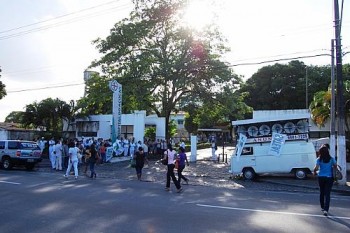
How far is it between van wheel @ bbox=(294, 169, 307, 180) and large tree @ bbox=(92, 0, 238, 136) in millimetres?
17392

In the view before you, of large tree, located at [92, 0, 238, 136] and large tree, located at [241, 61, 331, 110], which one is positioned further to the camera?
large tree, located at [241, 61, 331, 110]

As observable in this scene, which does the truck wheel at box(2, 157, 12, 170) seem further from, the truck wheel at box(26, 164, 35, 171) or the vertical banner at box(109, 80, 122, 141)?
the vertical banner at box(109, 80, 122, 141)

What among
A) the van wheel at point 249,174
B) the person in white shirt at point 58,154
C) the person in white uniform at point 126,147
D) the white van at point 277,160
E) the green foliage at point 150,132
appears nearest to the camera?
the white van at point 277,160

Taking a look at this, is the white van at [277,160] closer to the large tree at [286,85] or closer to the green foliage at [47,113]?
the green foliage at [47,113]

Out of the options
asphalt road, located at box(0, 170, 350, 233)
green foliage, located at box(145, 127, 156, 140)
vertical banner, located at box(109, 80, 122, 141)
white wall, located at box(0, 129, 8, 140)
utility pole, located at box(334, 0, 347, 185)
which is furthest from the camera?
white wall, located at box(0, 129, 8, 140)

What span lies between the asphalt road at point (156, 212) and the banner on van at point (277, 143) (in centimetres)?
584

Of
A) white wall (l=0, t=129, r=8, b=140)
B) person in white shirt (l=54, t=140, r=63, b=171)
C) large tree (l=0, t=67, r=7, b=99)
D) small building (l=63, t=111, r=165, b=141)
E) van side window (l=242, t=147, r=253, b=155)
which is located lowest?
person in white shirt (l=54, t=140, r=63, b=171)

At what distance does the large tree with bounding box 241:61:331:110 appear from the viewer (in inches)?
2140

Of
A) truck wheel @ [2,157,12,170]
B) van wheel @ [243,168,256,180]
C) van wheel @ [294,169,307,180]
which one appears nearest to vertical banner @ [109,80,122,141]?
truck wheel @ [2,157,12,170]

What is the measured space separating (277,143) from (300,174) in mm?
1789

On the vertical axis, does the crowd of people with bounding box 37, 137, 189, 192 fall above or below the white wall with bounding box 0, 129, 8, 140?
below

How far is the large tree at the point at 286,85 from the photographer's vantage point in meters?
54.3

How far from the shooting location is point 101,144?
95.0 feet

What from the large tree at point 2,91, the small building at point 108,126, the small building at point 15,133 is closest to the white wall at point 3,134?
the small building at point 15,133
